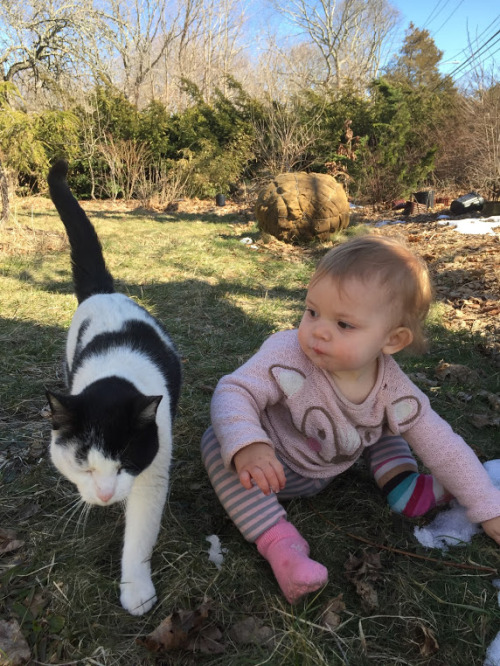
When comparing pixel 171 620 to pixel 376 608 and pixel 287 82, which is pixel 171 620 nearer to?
pixel 376 608

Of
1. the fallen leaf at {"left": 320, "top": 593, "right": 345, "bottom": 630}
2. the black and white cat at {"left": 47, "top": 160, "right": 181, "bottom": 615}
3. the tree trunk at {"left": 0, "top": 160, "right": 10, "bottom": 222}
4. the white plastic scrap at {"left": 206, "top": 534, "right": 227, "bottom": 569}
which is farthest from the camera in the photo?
the tree trunk at {"left": 0, "top": 160, "right": 10, "bottom": 222}

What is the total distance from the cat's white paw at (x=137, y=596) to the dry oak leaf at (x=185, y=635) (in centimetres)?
10

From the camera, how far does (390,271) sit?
166 cm

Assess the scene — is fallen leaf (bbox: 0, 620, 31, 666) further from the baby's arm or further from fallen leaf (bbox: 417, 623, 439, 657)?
the baby's arm

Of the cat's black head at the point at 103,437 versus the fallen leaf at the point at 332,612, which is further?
the cat's black head at the point at 103,437

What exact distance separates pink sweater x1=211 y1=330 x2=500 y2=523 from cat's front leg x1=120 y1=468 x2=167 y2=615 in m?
0.33

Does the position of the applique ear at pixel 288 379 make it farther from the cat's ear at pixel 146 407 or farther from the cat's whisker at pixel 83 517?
the cat's whisker at pixel 83 517

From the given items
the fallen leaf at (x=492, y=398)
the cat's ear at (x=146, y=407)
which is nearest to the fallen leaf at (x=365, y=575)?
the cat's ear at (x=146, y=407)

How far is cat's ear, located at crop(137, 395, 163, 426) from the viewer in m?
1.51

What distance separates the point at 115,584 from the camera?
1.49 m

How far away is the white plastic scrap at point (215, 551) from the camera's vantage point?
62.8 inches

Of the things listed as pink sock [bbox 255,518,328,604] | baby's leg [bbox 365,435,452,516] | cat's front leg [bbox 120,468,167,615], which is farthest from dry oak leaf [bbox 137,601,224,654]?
baby's leg [bbox 365,435,452,516]

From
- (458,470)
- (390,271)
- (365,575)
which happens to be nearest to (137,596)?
(365,575)

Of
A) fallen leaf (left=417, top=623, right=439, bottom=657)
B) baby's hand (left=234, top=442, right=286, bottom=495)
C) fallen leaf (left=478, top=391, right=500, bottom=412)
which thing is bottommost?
fallen leaf (left=417, top=623, right=439, bottom=657)
